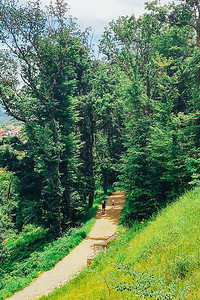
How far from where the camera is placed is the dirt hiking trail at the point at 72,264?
9961mm

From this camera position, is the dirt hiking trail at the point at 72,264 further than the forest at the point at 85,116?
No

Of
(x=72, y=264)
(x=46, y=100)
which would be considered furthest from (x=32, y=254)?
(x=46, y=100)

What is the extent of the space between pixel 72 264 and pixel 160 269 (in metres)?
8.27

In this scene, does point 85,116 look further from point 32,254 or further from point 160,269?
point 160,269

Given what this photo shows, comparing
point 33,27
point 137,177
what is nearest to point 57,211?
→ point 137,177

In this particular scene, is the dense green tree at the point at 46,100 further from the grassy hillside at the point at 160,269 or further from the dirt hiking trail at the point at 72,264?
the grassy hillside at the point at 160,269

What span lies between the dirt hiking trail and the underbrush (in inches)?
15.3

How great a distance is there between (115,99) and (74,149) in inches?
341

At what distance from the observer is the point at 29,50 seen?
16047 mm

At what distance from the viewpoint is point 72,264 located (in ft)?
39.3

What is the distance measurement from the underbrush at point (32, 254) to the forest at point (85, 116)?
90 cm

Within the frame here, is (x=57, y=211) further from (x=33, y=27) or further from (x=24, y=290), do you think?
(x=33, y=27)

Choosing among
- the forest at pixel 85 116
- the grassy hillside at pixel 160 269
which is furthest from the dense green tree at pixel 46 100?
the grassy hillside at pixel 160 269

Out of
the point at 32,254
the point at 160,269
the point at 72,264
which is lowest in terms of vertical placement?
the point at 32,254
